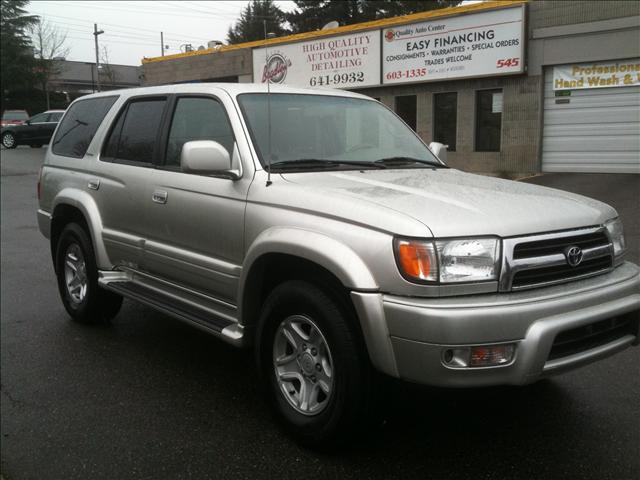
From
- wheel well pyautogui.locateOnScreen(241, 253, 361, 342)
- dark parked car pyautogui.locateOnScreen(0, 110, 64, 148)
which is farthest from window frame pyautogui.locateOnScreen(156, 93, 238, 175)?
dark parked car pyautogui.locateOnScreen(0, 110, 64, 148)

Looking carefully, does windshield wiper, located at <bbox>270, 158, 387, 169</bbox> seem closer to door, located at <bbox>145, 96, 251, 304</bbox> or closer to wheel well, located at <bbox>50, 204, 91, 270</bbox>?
door, located at <bbox>145, 96, 251, 304</bbox>

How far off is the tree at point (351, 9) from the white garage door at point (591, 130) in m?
23.6

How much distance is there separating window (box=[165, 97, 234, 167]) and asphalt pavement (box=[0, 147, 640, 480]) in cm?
150

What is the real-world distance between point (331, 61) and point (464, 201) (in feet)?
57.8

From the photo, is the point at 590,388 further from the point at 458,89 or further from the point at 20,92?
the point at 20,92

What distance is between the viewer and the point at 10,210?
13.2 metres

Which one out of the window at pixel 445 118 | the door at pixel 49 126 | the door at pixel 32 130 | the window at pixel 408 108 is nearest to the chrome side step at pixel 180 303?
the window at pixel 445 118

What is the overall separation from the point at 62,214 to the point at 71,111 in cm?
Answer: 105

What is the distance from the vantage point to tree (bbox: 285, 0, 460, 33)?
37.2 meters

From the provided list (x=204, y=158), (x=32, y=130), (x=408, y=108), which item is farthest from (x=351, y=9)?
(x=204, y=158)

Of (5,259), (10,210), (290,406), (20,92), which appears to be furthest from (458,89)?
(20,92)

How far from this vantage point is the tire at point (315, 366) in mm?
2949

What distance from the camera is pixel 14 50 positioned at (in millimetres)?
45531

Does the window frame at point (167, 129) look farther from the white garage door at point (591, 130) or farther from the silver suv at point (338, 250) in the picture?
the white garage door at point (591, 130)
